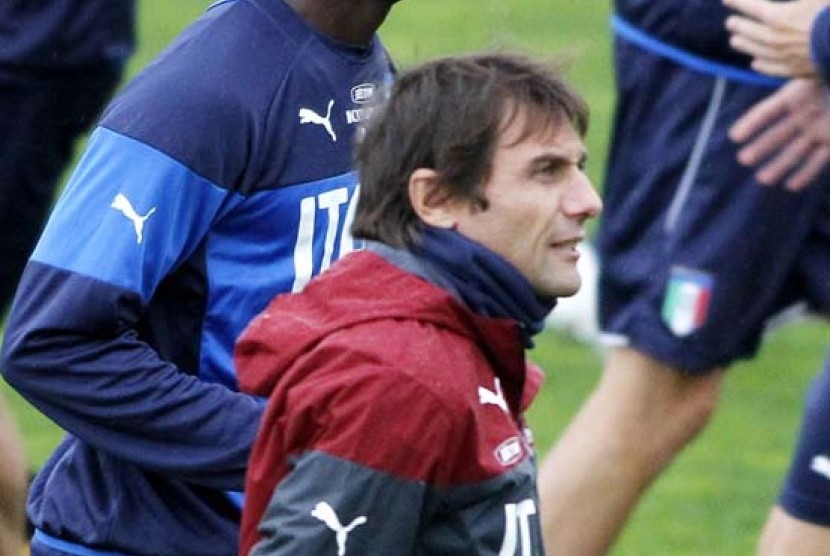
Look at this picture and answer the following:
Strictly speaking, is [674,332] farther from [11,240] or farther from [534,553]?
[534,553]

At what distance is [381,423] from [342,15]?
1.00m

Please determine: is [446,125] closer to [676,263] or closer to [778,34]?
[778,34]

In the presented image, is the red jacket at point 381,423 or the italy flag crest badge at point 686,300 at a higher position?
the red jacket at point 381,423

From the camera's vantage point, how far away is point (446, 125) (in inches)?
145

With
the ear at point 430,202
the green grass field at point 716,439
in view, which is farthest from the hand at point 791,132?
the ear at point 430,202

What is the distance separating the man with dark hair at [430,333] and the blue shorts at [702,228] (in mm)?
1994

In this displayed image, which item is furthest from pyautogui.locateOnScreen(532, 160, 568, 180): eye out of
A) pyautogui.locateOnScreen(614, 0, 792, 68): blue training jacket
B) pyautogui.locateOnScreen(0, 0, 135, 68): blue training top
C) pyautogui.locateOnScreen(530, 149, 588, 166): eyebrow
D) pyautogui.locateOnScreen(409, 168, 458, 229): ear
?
pyautogui.locateOnScreen(0, 0, 135, 68): blue training top

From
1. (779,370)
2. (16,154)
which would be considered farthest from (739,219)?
(779,370)

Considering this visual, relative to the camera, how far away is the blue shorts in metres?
5.74

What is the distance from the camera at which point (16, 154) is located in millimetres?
6105

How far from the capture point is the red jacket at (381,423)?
3436mm

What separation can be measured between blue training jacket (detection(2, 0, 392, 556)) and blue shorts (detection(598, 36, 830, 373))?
1.67m

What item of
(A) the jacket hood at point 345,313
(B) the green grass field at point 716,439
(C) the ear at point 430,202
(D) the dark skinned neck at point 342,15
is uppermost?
(C) the ear at point 430,202

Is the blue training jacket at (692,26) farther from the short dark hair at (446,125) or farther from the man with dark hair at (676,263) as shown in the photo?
the short dark hair at (446,125)
